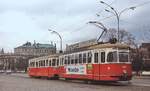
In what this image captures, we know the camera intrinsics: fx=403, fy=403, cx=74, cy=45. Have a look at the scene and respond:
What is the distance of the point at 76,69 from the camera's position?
114ft

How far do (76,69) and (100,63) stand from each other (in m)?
5.01

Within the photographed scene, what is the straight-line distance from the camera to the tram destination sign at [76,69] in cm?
3319

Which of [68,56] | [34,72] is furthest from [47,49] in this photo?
[68,56]

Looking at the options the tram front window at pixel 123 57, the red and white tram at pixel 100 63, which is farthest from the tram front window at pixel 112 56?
the tram front window at pixel 123 57

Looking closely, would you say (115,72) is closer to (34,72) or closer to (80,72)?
(80,72)

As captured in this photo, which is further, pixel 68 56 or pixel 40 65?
pixel 40 65

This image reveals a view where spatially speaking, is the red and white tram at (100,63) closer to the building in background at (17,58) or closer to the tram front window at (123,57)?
the tram front window at (123,57)

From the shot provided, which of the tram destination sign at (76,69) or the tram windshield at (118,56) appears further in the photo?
the tram destination sign at (76,69)

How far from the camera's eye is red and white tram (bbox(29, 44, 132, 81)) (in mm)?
28844

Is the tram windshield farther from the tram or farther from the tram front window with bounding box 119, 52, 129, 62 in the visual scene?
the tram

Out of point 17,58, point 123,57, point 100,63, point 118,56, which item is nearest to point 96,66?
point 100,63

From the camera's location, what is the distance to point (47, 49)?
532 feet

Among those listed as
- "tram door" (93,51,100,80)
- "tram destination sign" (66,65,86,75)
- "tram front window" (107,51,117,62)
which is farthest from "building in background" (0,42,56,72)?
"tram front window" (107,51,117,62)

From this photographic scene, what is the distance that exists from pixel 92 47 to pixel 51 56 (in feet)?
41.6
